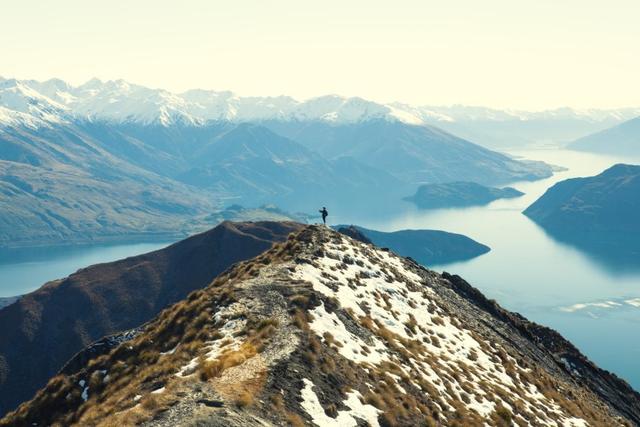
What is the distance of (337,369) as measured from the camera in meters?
31.7

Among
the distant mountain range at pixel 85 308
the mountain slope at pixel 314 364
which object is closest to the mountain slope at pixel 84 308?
the distant mountain range at pixel 85 308

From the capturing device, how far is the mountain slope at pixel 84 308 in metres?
147

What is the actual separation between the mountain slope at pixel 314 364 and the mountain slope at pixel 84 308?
105652 millimetres

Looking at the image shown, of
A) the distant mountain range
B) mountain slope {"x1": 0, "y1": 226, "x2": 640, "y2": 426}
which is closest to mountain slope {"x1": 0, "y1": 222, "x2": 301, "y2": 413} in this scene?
the distant mountain range

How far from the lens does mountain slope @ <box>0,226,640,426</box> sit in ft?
90.9

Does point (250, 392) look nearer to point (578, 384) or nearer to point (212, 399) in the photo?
point (212, 399)

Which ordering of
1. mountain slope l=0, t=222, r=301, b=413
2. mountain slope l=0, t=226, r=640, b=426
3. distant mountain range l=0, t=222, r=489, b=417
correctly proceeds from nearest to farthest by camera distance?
1. mountain slope l=0, t=226, r=640, b=426
2. distant mountain range l=0, t=222, r=489, b=417
3. mountain slope l=0, t=222, r=301, b=413

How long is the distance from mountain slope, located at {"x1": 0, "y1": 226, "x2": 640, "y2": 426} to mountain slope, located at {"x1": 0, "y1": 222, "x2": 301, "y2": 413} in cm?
10565

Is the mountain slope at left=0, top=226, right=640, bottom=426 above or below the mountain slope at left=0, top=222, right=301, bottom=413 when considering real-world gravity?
above

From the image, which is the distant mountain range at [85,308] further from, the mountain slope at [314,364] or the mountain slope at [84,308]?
the mountain slope at [314,364]

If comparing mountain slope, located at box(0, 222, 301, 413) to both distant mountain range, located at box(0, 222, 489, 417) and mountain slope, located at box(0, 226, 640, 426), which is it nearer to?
distant mountain range, located at box(0, 222, 489, 417)

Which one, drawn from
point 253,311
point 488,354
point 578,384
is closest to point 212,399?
point 253,311

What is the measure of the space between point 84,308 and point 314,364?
158090mm

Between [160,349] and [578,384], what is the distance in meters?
43.8
